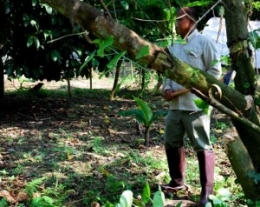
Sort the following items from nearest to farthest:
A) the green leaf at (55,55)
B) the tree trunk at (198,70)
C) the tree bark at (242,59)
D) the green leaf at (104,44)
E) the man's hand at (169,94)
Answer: the green leaf at (104,44), the tree trunk at (198,70), the tree bark at (242,59), the man's hand at (169,94), the green leaf at (55,55)

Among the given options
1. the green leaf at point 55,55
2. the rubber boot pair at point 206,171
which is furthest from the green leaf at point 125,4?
the rubber boot pair at point 206,171

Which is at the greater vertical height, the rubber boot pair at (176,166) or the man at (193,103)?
the man at (193,103)

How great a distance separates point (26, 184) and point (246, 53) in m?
2.16

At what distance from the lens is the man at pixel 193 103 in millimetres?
3383

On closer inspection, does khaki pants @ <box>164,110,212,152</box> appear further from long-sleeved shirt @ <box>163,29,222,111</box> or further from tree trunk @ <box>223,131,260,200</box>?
tree trunk @ <box>223,131,260,200</box>

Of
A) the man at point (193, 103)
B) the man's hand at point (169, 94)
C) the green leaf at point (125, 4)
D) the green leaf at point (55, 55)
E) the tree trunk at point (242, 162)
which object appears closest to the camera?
the tree trunk at point (242, 162)

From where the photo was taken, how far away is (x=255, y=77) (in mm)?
2674

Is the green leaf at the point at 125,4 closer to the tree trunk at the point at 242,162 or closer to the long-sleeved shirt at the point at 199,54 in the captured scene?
the long-sleeved shirt at the point at 199,54

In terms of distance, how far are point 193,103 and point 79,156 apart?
5.31ft

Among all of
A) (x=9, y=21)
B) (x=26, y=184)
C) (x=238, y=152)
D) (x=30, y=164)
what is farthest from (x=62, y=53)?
(x=238, y=152)

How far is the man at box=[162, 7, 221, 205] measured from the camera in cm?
338

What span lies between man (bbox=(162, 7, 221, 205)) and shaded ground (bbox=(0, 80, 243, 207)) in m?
0.36

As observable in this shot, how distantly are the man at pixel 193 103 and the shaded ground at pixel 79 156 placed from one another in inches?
14.2

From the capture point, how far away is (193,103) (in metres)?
3.46
